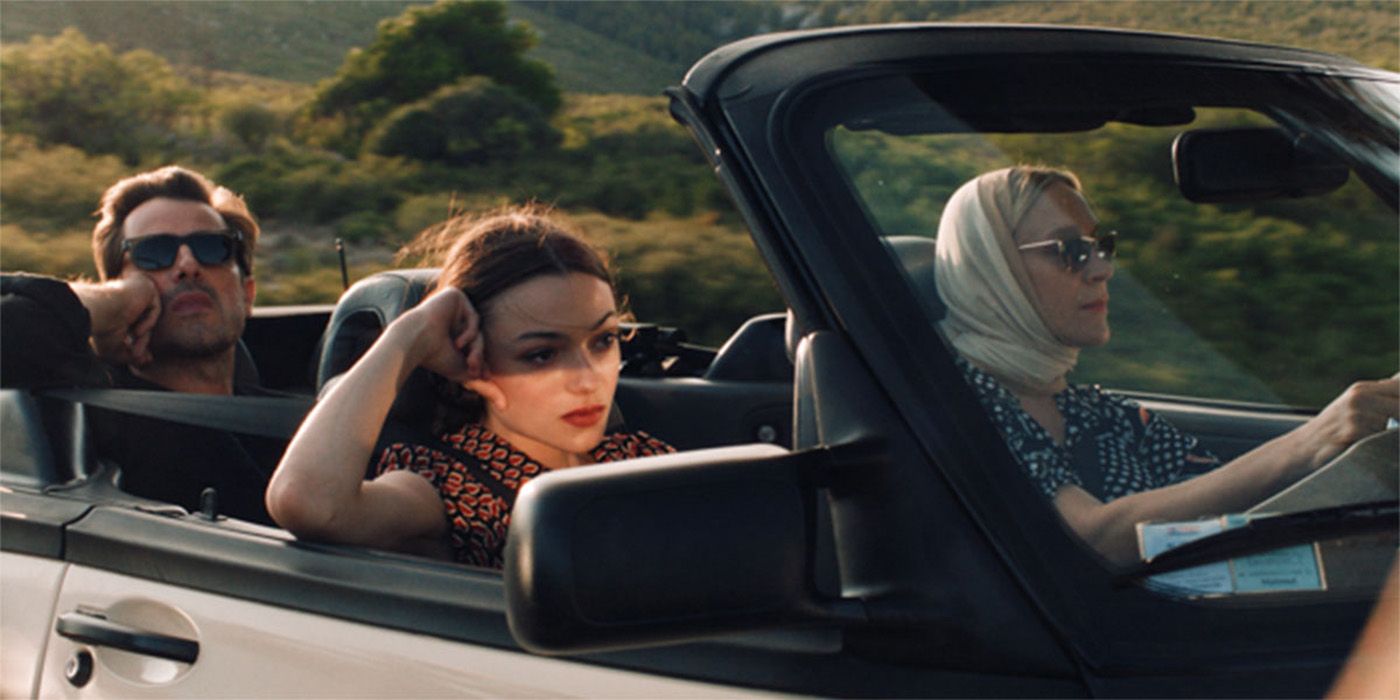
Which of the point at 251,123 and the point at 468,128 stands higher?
the point at 468,128

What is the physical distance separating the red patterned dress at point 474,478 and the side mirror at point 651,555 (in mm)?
805

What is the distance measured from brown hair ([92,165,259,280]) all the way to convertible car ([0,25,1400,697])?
1.09 meters

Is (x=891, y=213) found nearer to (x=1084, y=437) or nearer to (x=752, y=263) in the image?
(x=1084, y=437)

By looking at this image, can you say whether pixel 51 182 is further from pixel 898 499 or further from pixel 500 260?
pixel 898 499

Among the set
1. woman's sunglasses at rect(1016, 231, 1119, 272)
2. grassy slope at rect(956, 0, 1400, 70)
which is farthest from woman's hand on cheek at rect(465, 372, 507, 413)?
grassy slope at rect(956, 0, 1400, 70)

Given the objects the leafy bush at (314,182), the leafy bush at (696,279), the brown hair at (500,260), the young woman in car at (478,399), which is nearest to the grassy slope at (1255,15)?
the brown hair at (500,260)

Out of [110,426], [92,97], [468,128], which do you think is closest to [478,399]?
[110,426]

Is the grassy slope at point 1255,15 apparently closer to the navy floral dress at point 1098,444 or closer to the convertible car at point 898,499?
the convertible car at point 898,499

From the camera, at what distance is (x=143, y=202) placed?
10.0 ft

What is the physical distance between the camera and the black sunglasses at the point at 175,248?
2.94 metres

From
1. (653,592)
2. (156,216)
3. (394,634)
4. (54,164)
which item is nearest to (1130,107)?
(653,592)

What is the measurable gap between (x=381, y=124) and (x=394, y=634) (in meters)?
7.21

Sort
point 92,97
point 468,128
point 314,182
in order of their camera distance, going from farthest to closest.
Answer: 1. point 92,97
2. point 314,182
3. point 468,128

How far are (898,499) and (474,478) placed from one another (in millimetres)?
884
